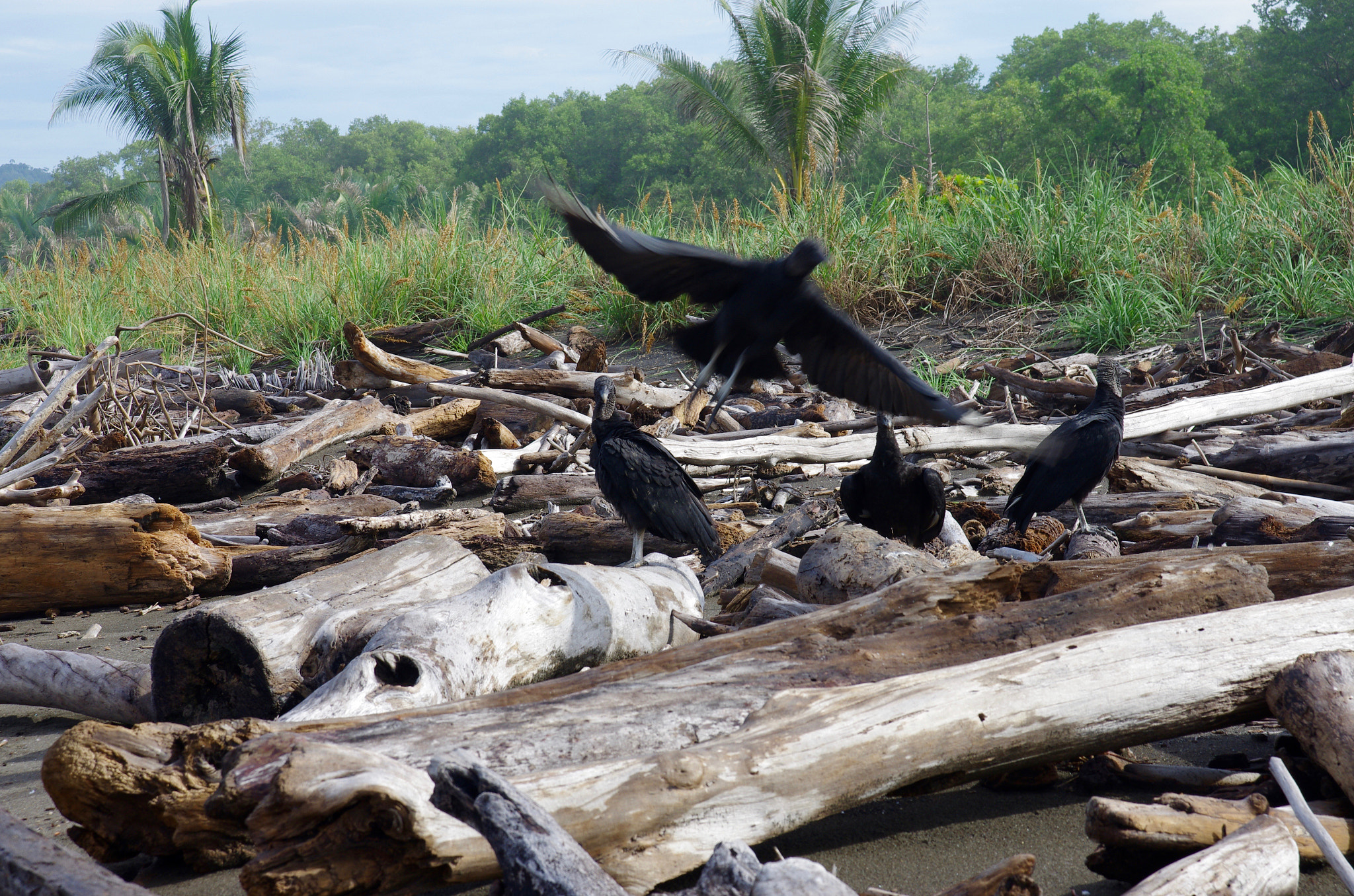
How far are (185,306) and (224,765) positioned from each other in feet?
34.3

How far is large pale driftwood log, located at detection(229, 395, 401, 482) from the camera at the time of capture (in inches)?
235

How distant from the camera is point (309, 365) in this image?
9.02m

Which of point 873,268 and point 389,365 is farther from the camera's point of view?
point 873,268

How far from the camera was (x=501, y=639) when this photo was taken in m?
2.66

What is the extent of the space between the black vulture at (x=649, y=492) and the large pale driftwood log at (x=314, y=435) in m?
2.79

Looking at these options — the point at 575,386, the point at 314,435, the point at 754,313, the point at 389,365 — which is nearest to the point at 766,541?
the point at 754,313

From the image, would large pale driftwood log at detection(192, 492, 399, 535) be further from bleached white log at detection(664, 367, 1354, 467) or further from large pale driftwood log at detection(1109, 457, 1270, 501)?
large pale driftwood log at detection(1109, 457, 1270, 501)

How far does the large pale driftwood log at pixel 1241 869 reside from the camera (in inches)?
59.0

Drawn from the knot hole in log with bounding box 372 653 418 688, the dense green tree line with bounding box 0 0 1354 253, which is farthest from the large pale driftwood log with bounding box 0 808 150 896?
the dense green tree line with bounding box 0 0 1354 253

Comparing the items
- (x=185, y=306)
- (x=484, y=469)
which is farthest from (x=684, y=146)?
(x=484, y=469)

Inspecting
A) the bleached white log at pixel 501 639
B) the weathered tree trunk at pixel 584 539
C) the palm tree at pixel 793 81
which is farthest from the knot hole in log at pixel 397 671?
the palm tree at pixel 793 81

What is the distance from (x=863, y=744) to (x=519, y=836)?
82 cm

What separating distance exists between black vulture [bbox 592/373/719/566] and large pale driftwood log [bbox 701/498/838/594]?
0.16 meters

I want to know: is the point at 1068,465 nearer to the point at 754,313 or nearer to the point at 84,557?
the point at 754,313
